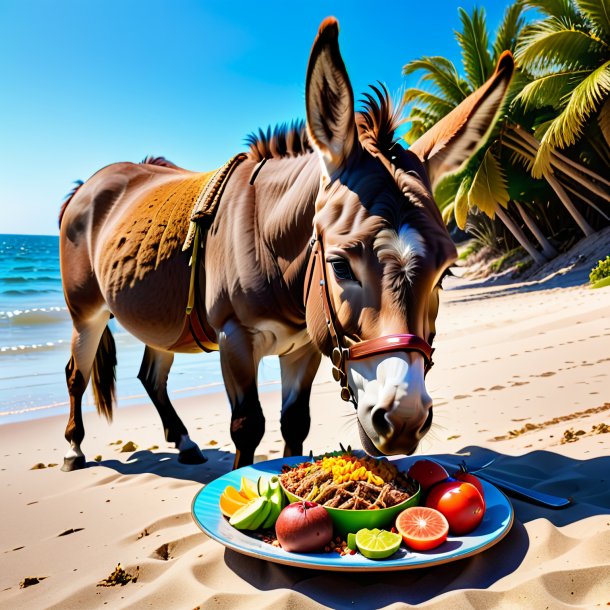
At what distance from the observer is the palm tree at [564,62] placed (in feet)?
42.3

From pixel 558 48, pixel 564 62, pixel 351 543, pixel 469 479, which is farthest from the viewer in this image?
Result: pixel 564 62

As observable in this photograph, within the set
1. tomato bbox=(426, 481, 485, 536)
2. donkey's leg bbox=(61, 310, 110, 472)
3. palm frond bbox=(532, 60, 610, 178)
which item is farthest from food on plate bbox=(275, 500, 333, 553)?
palm frond bbox=(532, 60, 610, 178)

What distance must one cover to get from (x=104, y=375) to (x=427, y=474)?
3357 millimetres

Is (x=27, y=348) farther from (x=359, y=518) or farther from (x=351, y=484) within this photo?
(x=359, y=518)

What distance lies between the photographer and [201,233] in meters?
2.95

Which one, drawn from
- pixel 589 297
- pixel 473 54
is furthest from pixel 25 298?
pixel 589 297

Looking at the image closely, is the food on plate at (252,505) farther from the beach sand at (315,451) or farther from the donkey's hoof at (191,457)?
the donkey's hoof at (191,457)

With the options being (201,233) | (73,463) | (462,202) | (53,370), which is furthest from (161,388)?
(462,202)

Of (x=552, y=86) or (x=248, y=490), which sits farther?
(x=552, y=86)

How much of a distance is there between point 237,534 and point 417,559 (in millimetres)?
684

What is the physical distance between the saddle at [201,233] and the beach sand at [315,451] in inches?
40.4

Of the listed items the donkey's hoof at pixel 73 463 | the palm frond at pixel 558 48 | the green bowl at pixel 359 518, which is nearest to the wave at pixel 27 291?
the palm frond at pixel 558 48

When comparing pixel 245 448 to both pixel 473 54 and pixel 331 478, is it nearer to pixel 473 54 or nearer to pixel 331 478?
pixel 331 478

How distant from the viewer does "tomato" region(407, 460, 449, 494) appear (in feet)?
7.30
